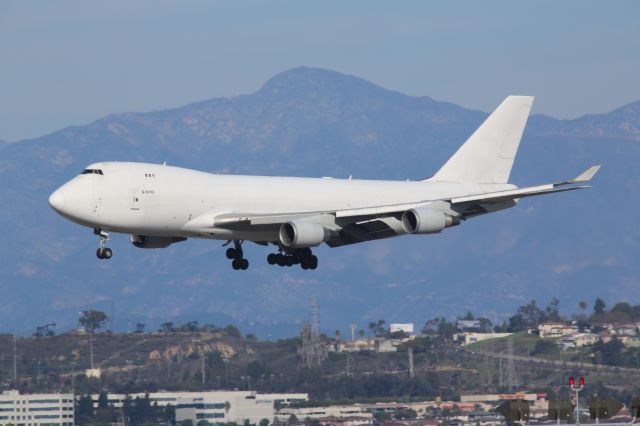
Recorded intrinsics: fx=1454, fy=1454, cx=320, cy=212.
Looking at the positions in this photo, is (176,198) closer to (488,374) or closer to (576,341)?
(488,374)

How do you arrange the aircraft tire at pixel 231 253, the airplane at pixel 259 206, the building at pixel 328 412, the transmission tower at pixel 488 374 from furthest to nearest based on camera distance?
1. the transmission tower at pixel 488 374
2. the building at pixel 328 412
3. the aircraft tire at pixel 231 253
4. the airplane at pixel 259 206

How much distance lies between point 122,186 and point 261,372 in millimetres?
106752

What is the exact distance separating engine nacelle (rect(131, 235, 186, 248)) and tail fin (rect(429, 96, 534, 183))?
1701cm

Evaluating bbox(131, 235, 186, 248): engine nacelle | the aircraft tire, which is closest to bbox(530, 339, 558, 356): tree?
the aircraft tire

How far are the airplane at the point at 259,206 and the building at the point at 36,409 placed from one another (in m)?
72.7

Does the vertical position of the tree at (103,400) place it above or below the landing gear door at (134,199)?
below

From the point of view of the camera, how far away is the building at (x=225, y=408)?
140500 millimetres

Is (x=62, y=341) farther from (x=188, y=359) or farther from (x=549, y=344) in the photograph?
(x=549, y=344)

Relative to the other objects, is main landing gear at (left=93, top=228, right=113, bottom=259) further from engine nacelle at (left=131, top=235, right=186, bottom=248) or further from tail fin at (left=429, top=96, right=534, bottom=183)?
tail fin at (left=429, top=96, right=534, bottom=183)

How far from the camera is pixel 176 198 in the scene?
66.2 m

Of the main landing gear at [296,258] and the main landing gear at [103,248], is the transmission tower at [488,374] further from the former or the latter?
the main landing gear at [103,248]

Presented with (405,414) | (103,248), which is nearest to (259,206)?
(103,248)

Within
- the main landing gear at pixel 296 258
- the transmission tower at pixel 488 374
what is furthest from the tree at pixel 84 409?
the main landing gear at pixel 296 258

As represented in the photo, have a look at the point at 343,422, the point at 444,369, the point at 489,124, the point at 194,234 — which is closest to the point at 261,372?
the point at 444,369
